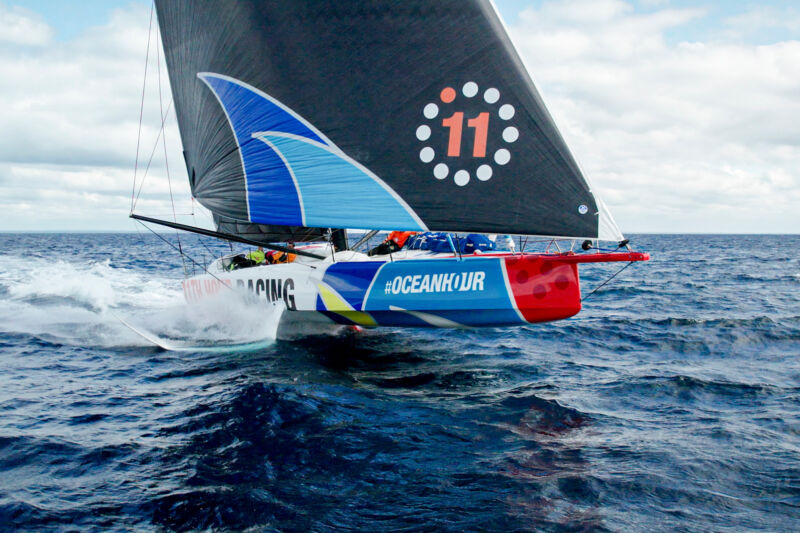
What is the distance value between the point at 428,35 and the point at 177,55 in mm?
4479

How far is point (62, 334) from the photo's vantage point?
31.3ft

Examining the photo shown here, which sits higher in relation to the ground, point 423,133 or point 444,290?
point 423,133

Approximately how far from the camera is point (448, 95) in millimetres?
6453

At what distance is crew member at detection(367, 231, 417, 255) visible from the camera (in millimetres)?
8695

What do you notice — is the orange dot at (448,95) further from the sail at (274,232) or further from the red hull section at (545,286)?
the sail at (274,232)

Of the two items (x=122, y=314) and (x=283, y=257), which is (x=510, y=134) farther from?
(x=122, y=314)

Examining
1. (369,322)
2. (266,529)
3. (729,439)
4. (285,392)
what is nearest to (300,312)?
(369,322)

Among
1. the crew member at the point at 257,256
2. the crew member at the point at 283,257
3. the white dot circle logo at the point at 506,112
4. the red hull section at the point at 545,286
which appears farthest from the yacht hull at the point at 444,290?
the crew member at the point at 257,256

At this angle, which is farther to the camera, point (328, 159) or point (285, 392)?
point (328, 159)

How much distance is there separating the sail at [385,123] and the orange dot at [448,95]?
0.04ft

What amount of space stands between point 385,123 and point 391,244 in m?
2.30

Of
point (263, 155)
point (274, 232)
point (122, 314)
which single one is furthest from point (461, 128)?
point (122, 314)

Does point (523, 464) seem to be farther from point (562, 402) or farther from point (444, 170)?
point (444, 170)

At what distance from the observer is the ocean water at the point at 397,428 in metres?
3.94
